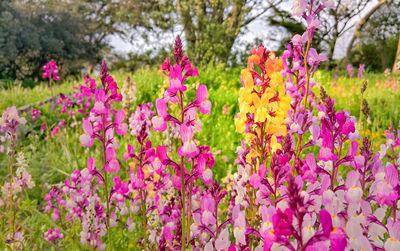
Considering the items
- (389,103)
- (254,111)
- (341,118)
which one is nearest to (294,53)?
(254,111)

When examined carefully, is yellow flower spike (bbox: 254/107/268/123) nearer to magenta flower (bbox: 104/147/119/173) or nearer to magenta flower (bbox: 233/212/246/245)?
magenta flower (bbox: 233/212/246/245)

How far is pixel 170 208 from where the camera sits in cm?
202

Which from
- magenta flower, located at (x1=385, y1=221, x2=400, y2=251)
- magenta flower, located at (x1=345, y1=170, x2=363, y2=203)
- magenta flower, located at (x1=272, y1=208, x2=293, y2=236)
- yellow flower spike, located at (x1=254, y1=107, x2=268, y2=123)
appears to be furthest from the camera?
yellow flower spike, located at (x1=254, y1=107, x2=268, y2=123)

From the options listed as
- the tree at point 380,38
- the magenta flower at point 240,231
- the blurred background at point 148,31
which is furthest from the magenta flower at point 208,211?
the tree at point 380,38

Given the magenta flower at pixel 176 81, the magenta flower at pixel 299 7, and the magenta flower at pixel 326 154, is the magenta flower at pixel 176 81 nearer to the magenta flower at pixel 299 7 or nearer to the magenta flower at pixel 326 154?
the magenta flower at pixel 326 154

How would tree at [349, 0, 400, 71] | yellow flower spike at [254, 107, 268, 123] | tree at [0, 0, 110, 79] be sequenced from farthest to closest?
tree at [349, 0, 400, 71] → tree at [0, 0, 110, 79] → yellow flower spike at [254, 107, 268, 123]

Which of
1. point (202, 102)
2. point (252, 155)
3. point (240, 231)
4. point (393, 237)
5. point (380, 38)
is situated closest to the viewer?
point (393, 237)

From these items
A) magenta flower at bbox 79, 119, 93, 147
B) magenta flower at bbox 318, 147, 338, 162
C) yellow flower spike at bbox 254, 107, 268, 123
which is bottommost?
magenta flower at bbox 79, 119, 93, 147

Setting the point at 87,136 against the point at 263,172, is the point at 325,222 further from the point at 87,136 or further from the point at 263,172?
the point at 87,136

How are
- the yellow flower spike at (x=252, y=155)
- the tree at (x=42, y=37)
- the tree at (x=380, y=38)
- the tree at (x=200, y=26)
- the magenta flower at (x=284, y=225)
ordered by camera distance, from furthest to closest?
1. the tree at (x=380, y=38)
2. the tree at (x=42, y=37)
3. the tree at (x=200, y=26)
4. the yellow flower spike at (x=252, y=155)
5. the magenta flower at (x=284, y=225)

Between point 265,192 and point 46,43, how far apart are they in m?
26.9

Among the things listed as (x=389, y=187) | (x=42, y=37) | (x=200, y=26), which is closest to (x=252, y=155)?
(x=389, y=187)

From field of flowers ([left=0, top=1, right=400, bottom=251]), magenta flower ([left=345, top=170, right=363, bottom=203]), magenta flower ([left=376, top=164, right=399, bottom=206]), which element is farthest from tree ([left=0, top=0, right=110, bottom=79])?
magenta flower ([left=376, top=164, right=399, bottom=206])

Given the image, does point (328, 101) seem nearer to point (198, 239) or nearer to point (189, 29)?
point (198, 239)
